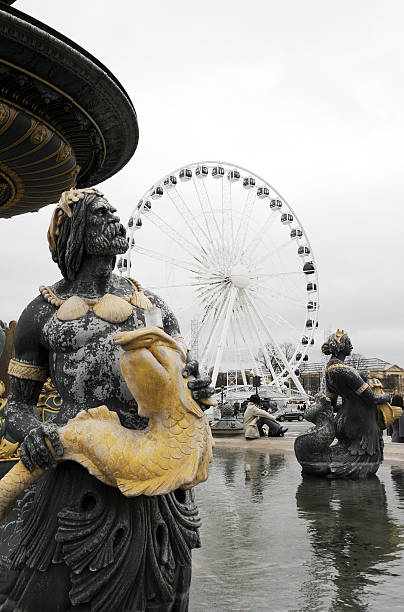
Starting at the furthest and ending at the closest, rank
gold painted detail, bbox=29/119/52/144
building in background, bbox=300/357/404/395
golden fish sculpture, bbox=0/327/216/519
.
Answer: building in background, bbox=300/357/404/395, gold painted detail, bbox=29/119/52/144, golden fish sculpture, bbox=0/327/216/519

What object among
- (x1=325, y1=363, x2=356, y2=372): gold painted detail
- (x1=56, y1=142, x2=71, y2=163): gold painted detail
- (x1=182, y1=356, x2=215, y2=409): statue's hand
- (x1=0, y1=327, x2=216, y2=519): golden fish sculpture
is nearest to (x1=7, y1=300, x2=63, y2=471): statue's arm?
(x1=0, y1=327, x2=216, y2=519): golden fish sculpture

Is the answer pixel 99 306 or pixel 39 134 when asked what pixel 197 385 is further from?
pixel 39 134

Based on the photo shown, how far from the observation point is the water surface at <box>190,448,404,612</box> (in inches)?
102

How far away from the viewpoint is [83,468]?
1.81 metres

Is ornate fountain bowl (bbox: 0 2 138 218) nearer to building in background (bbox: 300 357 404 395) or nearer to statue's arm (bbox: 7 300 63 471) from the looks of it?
statue's arm (bbox: 7 300 63 471)

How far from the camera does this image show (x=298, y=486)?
5547 mm

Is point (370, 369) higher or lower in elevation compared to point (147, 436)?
higher

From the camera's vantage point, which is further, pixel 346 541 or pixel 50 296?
pixel 346 541

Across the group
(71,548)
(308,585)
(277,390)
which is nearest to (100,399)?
(71,548)

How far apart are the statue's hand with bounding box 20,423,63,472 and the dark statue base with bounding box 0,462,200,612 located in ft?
0.43

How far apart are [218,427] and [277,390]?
26259 millimetres

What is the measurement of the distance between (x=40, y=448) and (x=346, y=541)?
8.03ft

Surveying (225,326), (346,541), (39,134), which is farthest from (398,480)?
(225,326)

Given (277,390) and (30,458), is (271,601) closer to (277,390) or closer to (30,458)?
(30,458)
